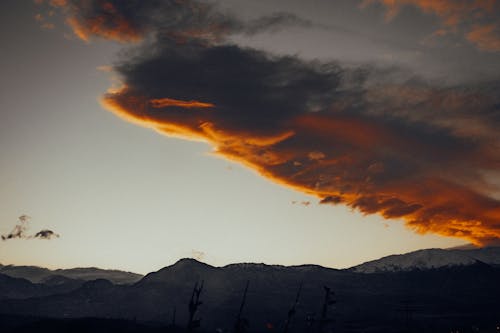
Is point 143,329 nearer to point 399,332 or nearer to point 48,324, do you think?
point 48,324

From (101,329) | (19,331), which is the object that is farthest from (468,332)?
(19,331)

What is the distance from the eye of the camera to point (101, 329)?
112 metres

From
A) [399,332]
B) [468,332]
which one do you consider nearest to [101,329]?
[399,332]

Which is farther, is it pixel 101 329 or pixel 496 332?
pixel 496 332

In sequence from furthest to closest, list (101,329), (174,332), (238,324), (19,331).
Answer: (174,332) < (101,329) < (19,331) < (238,324)

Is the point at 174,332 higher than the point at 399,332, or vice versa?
the point at 399,332

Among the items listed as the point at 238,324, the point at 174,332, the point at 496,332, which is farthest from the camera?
the point at 496,332

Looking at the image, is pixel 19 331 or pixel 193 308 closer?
pixel 193 308

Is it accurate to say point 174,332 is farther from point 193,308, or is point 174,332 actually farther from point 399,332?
point 399,332

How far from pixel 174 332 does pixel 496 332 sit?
142m

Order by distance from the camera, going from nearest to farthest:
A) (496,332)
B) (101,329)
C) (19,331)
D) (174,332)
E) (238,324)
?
(238,324), (19,331), (101,329), (174,332), (496,332)

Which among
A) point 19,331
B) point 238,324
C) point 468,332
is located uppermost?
point 468,332

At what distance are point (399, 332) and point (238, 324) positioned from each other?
162715mm

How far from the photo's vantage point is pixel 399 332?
200m
